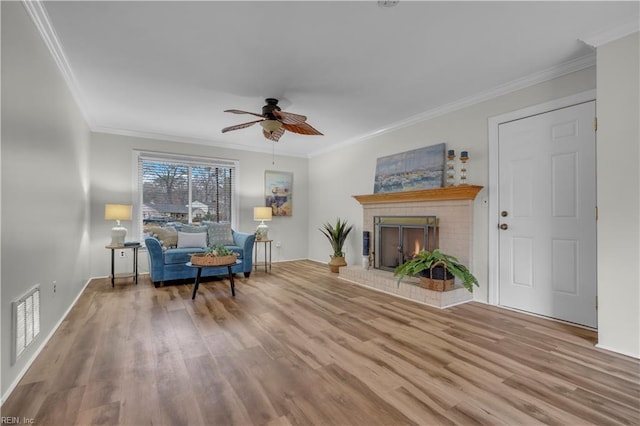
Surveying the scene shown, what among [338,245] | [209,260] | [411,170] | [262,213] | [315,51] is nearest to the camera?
[315,51]

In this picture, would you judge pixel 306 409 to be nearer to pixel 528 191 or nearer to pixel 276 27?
pixel 276 27

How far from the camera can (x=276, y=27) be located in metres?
2.31

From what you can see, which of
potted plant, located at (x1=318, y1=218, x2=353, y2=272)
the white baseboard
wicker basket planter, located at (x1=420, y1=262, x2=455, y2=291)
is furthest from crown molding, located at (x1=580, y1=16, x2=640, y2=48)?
the white baseboard

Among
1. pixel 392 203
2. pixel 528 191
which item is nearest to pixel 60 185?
pixel 392 203

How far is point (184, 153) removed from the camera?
5590 millimetres

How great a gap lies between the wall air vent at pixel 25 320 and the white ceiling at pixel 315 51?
6.59 ft

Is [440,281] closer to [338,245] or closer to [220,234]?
[338,245]

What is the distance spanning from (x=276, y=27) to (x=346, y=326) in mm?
2603

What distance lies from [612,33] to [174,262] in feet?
17.5

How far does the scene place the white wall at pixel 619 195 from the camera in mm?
2215

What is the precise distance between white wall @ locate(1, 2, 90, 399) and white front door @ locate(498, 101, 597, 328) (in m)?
4.23

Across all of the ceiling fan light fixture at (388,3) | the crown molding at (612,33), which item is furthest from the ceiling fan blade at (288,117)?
the crown molding at (612,33)

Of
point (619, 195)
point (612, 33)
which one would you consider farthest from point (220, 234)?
point (612, 33)

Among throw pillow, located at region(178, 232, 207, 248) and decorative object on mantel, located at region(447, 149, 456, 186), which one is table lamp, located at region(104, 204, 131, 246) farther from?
decorative object on mantel, located at region(447, 149, 456, 186)
